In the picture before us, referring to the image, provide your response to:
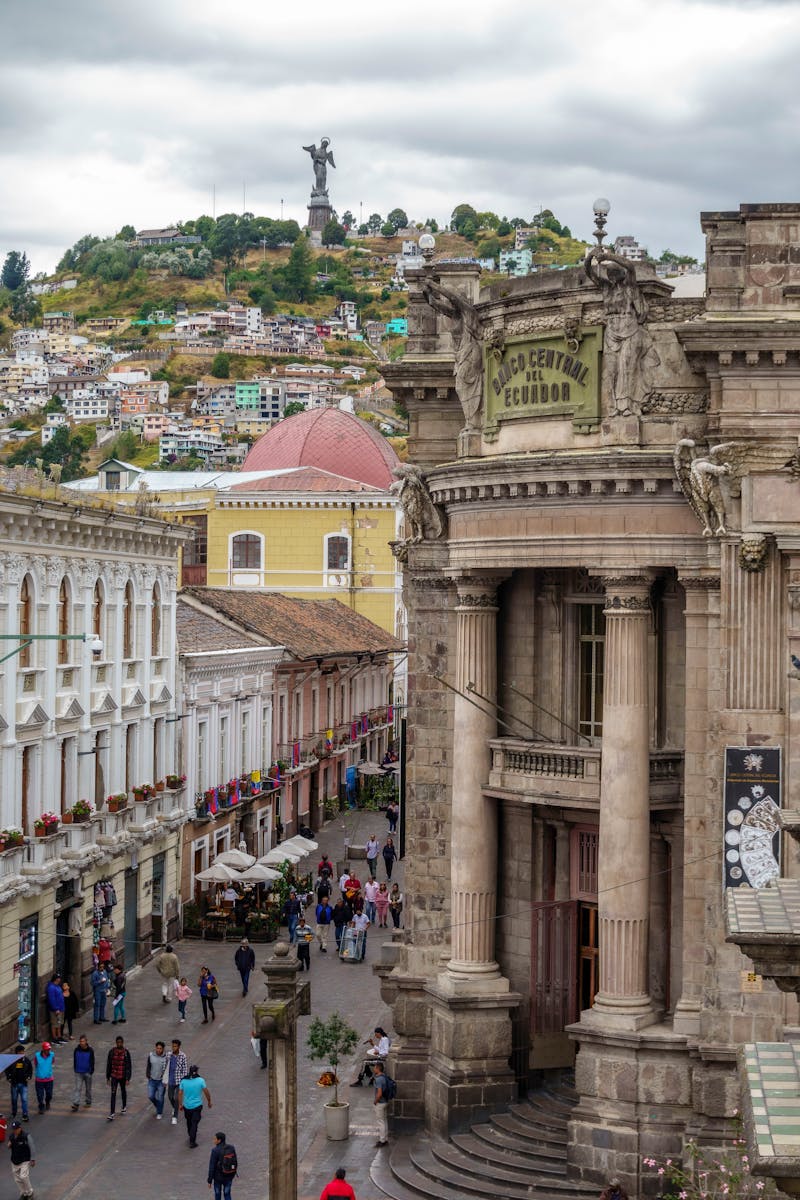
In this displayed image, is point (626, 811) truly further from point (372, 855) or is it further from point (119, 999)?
point (372, 855)

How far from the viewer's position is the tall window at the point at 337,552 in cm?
8075

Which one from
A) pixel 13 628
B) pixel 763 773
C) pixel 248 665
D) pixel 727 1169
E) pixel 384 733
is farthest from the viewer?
pixel 384 733

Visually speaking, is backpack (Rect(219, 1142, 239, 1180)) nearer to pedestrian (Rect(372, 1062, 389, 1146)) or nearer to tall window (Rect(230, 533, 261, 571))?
pedestrian (Rect(372, 1062, 389, 1146))

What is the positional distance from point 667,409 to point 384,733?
179 ft

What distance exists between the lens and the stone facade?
25.5 m

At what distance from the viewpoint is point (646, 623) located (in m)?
27.1

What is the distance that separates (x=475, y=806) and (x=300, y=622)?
130ft

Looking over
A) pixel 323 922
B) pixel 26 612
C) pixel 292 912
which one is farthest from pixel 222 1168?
pixel 323 922

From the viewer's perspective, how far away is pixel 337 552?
81375 mm

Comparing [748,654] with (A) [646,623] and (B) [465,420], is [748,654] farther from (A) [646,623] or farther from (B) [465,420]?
(B) [465,420]

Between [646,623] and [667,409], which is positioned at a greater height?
[667,409]

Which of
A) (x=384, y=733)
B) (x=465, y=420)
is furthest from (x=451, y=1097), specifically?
(x=384, y=733)

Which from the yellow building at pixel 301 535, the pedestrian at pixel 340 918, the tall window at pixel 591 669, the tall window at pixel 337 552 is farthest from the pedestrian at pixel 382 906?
the tall window at pixel 337 552

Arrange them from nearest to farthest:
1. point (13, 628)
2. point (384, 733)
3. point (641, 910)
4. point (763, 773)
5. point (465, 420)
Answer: point (763, 773) → point (641, 910) → point (465, 420) → point (13, 628) → point (384, 733)
